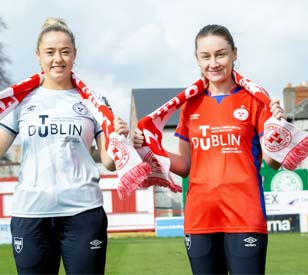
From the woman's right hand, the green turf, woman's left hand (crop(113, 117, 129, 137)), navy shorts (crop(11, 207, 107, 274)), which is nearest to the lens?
navy shorts (crop(11, 207, 107, 274))

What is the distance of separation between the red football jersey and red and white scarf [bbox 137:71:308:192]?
0.33 feet

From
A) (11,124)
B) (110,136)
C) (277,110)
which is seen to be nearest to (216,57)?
(277,110)

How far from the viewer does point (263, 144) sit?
4039mm

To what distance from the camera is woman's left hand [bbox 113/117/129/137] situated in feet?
13.0

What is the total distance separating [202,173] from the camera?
4.08 m

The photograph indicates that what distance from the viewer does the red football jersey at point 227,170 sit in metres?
4.01

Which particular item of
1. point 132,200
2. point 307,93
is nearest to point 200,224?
point 132,200

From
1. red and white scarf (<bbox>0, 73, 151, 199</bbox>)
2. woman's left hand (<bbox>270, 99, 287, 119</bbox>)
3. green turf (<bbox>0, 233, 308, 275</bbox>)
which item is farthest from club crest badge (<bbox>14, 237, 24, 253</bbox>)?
green turf (<bbox>0, 233, 308, 275</bbox>)

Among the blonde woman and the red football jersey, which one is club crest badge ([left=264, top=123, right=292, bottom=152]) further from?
the blonde woman

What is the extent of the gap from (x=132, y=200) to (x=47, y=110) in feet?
61.7

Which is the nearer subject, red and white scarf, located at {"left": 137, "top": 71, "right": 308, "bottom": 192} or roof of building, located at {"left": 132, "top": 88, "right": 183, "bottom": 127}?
red and white scarf, located at {"left": 137, "top": 71, "right": 308, "bottom": 192}

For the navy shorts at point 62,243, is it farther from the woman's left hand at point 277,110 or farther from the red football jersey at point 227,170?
the woman's left hand at point 277,110

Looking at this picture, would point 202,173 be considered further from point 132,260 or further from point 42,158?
point 132,260

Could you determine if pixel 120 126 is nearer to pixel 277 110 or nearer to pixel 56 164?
pixel 56 164
